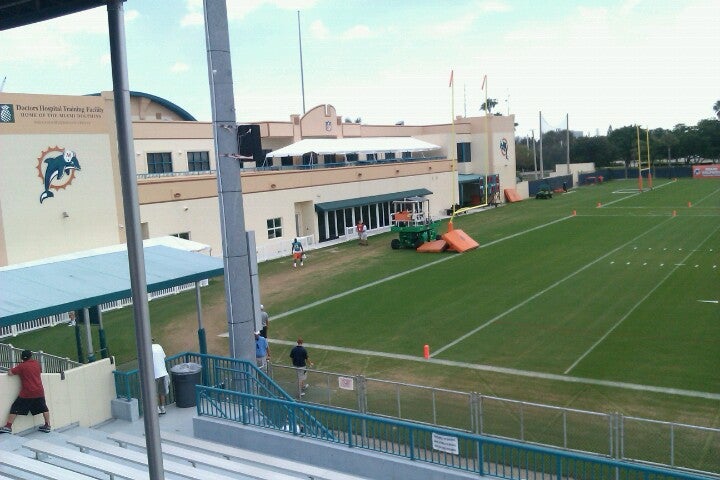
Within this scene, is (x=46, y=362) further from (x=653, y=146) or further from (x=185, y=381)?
(x=653, y=146)

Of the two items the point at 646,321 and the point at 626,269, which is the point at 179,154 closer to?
the point at 626,269

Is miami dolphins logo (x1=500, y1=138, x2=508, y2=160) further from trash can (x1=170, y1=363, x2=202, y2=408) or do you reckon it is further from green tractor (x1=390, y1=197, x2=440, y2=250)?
trash can (x1=170, y1=363, x2=202, y2=408)

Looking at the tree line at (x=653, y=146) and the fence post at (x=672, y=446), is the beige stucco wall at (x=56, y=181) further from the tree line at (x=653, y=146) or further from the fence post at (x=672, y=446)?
the tree line at (x=653, y=146)

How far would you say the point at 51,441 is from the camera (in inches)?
482

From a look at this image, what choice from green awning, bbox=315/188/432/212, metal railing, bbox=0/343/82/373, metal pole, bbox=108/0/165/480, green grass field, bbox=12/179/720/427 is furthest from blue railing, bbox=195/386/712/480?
green awning, bbox=315/188/432/212

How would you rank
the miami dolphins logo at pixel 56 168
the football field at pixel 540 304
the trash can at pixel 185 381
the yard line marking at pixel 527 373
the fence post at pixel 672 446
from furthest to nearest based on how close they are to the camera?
the miami dolphins logo at pixel 56 168
the football field at pixel 540 304
the yard line marking at pixel 527 373
the trash can at pixel 185 381
the fence post at pixel 672 446

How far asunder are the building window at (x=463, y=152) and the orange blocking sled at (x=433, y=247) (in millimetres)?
30111

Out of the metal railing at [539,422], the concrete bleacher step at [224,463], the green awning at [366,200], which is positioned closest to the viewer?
the concrete bleacher step at [224,463]

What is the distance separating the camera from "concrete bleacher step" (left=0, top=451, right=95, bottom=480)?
975 centimetres

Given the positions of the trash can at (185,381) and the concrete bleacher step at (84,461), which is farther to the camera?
the trash can at (185,381)

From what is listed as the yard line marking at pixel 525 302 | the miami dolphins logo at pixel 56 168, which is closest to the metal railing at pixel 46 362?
the yard line marking at pixel 525 302

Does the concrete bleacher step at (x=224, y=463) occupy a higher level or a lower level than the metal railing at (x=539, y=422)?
higher

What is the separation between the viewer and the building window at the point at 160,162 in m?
41.2

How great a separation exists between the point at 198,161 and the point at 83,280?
29.2m
